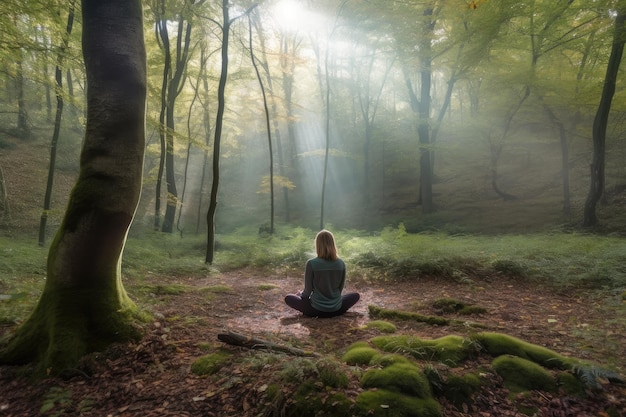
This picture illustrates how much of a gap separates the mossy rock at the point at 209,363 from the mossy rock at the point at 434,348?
170cm

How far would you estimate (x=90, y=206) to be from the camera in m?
3.39

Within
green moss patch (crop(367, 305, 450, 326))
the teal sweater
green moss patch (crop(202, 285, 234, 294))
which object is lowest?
green moss patch (crop(202, 285, 234, 294))

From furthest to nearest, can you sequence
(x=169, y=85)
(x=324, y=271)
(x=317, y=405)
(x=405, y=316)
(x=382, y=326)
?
(x=169, y=85)
(x=324, y=271)
(x=405, y=316)
(x=382, y=326)
(x=317, y=405)

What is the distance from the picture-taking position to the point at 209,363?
316 cm

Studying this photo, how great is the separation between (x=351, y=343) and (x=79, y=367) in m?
2.86

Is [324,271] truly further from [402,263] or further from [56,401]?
[402,263]

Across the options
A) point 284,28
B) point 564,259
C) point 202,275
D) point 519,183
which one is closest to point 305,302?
point 202,275

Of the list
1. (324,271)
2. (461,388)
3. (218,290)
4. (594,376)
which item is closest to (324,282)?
(324,271)

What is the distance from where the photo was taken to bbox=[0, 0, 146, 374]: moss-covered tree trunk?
11.1 ft

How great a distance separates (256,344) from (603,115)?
14512 millimetres

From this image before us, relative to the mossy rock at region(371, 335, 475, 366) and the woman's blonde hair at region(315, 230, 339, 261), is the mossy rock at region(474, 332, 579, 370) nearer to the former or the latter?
the mossy rock at region(371, 335, 475, 366)

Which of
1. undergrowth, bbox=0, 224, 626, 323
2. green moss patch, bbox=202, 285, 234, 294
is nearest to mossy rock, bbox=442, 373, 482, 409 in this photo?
undergrowth, bbox=0, 224, 626, 323

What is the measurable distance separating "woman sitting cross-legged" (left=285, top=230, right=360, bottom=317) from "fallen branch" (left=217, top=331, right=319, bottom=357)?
1736mm

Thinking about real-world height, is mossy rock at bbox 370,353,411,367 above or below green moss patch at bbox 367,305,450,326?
above
